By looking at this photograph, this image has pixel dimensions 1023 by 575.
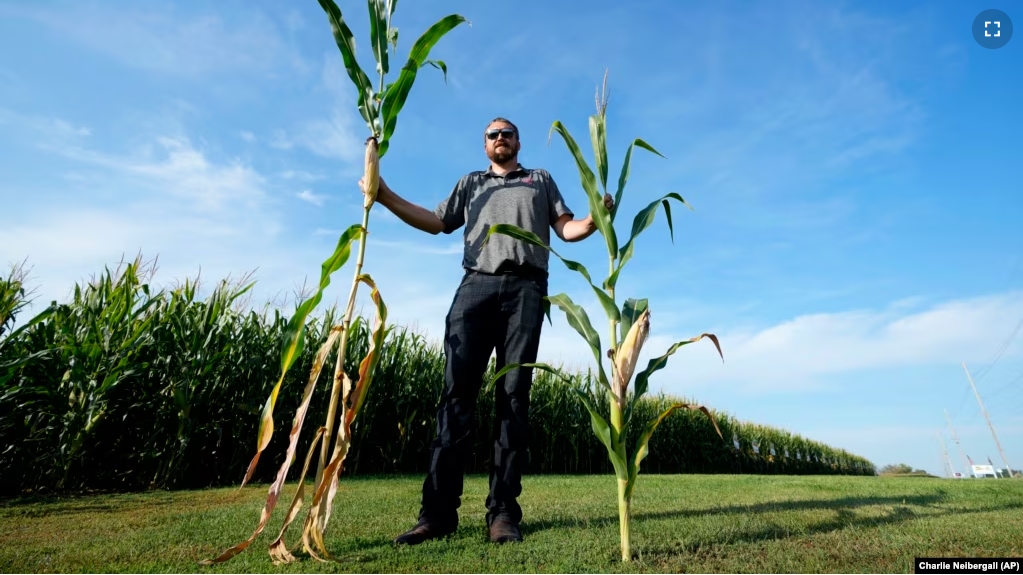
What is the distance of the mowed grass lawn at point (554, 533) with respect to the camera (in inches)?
79.4

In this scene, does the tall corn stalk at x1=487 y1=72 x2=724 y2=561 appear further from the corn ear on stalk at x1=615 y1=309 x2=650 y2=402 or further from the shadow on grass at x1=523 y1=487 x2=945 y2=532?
the shadow on grass at x1=523 y1=487 x2=945 y2=532

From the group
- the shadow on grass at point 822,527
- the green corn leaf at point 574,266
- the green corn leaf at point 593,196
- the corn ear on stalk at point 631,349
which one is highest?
the green corn leaf at point 593,196

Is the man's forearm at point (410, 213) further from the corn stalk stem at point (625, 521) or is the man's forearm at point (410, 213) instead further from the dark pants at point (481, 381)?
the corn stalk stem at point (625, 521)

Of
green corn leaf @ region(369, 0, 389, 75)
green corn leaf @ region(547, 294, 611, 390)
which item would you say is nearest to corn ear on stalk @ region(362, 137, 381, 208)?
green corn leaf @ region(369, 0, 389, 75)

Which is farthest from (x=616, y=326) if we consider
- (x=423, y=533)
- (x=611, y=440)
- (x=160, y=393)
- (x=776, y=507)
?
(x=160, y=393)

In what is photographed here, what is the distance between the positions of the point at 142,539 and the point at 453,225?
6.39 ft

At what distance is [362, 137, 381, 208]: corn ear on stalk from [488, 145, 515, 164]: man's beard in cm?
68

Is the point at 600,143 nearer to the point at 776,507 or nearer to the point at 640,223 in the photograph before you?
the point at 640,223

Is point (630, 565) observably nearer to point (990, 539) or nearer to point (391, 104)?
point (990, 539)

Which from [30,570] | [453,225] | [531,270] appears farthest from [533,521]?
[30,570]

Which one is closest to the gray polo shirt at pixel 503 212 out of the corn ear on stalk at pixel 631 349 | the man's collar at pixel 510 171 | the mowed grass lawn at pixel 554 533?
the man's collar at pixel 510 171

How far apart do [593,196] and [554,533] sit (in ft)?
4.67

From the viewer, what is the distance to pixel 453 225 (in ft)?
9.56

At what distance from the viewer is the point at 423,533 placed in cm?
236
